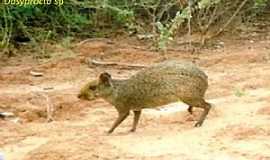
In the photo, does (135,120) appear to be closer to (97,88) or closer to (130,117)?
(97,88)

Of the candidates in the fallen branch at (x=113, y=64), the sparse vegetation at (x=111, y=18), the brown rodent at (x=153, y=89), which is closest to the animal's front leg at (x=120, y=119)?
the brown rodent at (x=153, y=89)

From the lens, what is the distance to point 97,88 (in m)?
7.04

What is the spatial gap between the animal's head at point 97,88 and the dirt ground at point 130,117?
319mm

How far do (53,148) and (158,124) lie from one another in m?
1.36

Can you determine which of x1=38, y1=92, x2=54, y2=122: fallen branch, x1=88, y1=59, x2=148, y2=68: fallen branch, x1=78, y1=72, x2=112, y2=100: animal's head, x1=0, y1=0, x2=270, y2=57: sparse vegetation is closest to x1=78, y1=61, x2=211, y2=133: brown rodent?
x1=78, y1=72, x2=112, y2=100: animal's head

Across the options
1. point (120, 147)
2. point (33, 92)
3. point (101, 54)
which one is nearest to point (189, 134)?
point (120, 147)

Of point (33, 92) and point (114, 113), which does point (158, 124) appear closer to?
point (114, 113)

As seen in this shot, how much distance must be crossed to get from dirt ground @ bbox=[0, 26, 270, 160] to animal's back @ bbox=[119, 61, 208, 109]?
24cm

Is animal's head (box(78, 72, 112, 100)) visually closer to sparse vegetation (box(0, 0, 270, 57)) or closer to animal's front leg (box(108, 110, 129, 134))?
animal's front leg (box(108, 110, 129, 134))

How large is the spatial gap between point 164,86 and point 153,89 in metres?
0.10

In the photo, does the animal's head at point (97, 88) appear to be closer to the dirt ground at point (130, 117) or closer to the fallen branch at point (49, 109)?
the dirt ground at point (130, 117)

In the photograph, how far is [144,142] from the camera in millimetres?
6402

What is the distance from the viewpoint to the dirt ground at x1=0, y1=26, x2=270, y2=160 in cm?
609

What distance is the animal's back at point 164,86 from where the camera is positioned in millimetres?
7008
